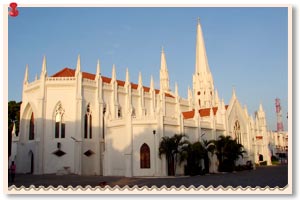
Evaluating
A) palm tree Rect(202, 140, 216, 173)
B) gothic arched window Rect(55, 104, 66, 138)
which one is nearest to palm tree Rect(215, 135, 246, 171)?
palm tree Rect(202, 140, 216, 173)

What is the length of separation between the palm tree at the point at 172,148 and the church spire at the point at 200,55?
1279 inches

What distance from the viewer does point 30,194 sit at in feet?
44.3

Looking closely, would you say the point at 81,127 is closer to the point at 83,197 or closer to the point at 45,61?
the point at 45,61

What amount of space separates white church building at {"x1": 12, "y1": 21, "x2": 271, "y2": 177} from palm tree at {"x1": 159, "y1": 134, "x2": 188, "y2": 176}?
0.52 metres

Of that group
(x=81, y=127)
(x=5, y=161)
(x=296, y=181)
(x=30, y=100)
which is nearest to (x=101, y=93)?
(x=81, y=127)

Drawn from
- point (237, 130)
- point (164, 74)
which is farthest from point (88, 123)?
point (164, 74)

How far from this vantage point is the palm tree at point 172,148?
28734mm

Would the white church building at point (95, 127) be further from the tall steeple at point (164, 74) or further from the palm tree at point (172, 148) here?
the tall steeple at point (164, 74)

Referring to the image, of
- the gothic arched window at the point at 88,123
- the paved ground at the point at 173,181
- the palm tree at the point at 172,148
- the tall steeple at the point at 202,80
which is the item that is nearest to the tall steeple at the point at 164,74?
the tall steeple at the point at 202,80

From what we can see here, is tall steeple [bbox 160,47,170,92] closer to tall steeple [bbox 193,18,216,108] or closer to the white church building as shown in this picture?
tall steeple [bbox 193,18,216,108]

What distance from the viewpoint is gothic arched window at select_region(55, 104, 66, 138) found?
110ft

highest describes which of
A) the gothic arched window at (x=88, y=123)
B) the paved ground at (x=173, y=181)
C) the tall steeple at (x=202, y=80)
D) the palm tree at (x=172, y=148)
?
the tall steeple at (x=202, y=80)

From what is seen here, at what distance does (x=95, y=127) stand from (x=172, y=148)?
9530mm

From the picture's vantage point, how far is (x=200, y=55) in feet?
202
